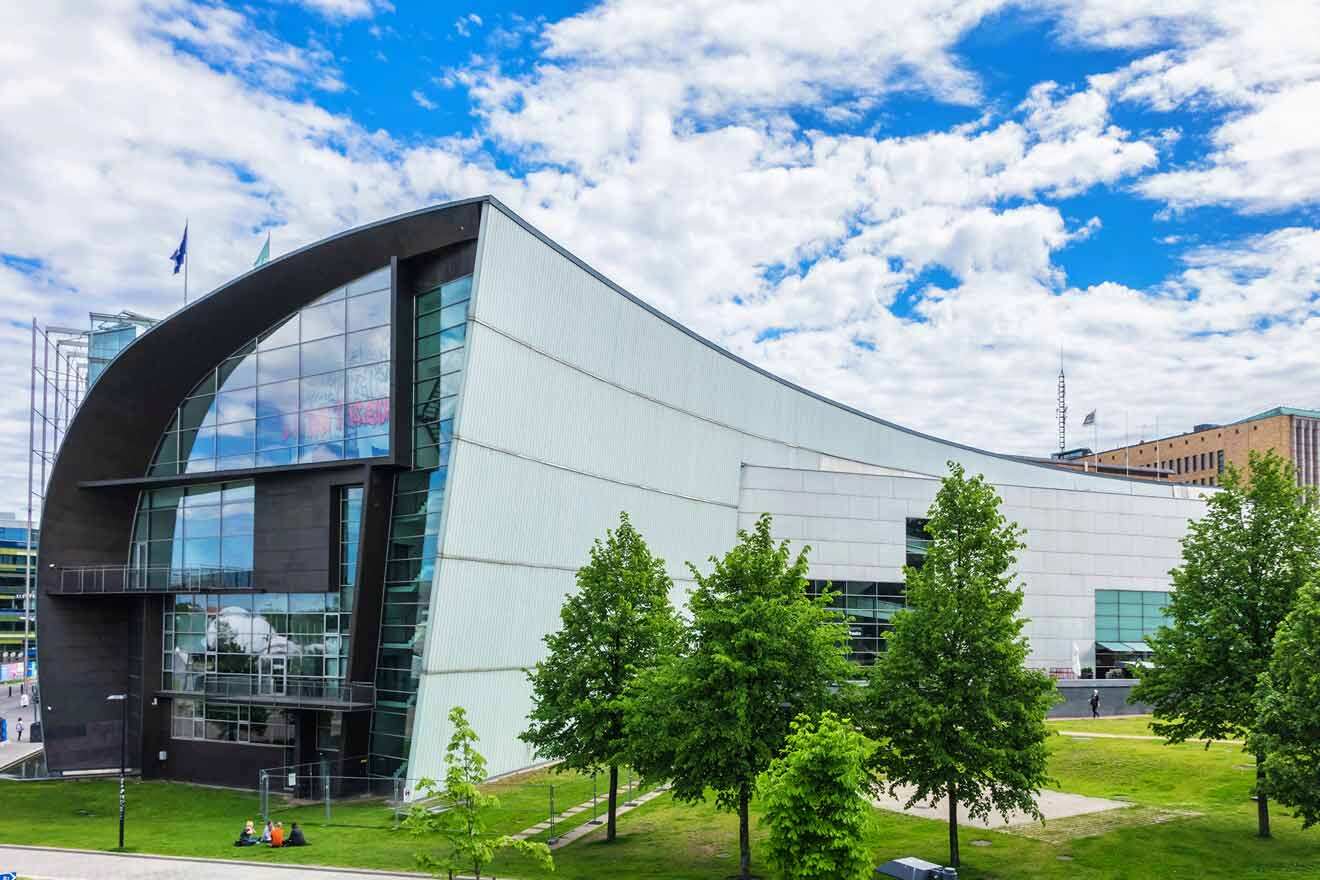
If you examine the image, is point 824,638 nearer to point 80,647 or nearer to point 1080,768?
point 1080,768

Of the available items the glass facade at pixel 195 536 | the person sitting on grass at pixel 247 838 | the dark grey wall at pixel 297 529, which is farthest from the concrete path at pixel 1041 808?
the glass facade at pixel 195 536

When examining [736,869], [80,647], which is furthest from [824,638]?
[80,647]

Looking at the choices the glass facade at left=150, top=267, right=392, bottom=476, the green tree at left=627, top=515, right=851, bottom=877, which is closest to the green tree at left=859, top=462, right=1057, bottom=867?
the green tree at left=627, top=515, right=851, bottom=877

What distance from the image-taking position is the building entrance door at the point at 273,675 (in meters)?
37.5

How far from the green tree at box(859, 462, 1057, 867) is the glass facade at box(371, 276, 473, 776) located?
16.8 m

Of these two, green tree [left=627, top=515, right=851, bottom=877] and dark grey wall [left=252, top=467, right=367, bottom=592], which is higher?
dark grey wall [left=252, top=467, right=367, bottom=592]

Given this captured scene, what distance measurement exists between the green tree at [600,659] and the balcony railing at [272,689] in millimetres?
9512

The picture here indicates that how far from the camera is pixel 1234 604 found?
1034 inches

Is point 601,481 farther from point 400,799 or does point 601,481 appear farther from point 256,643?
point 256,643

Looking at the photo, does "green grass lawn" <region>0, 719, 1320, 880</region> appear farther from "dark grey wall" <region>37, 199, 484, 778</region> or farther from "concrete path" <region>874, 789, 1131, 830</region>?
"dark grey wall" <region>37, 199, 484, 778</region>

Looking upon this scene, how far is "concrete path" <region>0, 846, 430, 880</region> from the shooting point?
23.9 metres

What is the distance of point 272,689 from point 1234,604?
103 feet

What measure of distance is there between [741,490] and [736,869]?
1156 inches

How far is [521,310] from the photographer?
35562 mm
